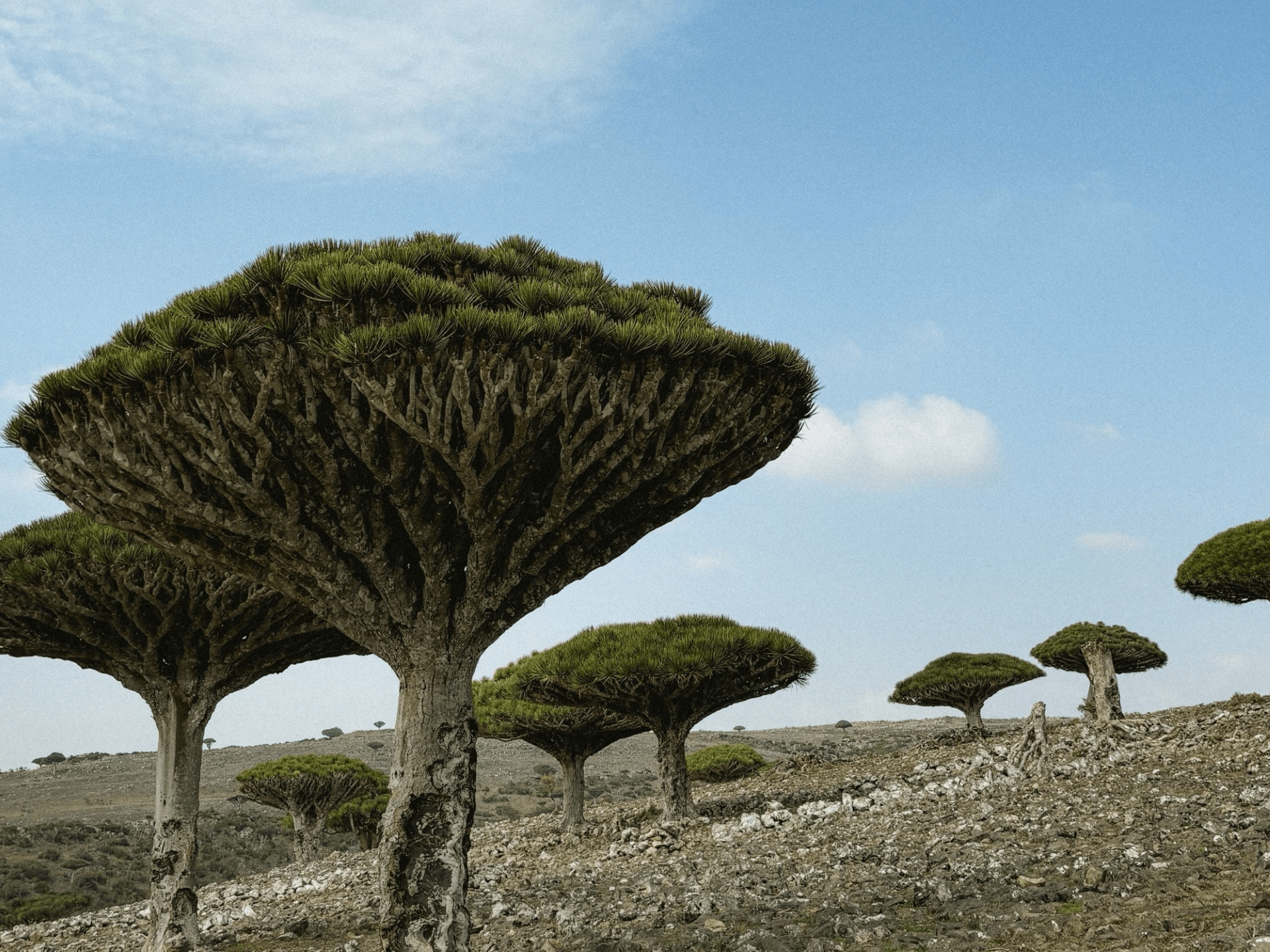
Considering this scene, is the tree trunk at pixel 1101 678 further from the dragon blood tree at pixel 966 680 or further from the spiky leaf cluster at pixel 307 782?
the spiky leaf cluster at pixel 307 782

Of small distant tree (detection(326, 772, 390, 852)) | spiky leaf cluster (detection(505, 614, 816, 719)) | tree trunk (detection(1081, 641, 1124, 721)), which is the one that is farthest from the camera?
small distant tree (detection(326, 772, 390, 852))

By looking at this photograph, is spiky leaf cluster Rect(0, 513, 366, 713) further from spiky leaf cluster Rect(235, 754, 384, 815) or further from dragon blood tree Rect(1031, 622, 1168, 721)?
dragon blood tree Rect(1031, 622, 1168, 721)

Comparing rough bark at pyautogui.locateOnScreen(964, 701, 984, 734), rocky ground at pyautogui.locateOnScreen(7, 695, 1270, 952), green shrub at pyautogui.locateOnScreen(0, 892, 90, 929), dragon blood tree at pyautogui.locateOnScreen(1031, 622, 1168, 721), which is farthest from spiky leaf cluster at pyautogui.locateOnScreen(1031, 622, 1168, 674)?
green shrub at pyautogui.locateOnScreen(0, 892, 90, 929)

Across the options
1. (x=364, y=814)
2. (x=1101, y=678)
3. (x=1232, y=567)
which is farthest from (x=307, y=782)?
(x=1232, y=567)

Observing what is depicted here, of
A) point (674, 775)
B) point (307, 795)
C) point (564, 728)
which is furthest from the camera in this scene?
point (307, 795)

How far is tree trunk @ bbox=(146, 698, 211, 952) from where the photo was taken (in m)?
12.4

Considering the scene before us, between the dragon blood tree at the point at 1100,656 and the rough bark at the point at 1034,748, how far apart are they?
884 cm

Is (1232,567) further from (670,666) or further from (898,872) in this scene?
(898,872)

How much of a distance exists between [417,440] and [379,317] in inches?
45.0

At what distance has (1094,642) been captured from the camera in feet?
92.9

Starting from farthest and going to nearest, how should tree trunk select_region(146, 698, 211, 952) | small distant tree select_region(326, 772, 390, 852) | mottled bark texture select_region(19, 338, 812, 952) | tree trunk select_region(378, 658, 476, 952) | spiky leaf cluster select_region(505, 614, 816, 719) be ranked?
small distant tree select_region(326, 772, 390, 852)
spiky leaf cluster select_region(505, 614, 816, 719)
tree trunk select_region(146, 698, 211, 952)
tree trunk select_region(378, 658, 476, 952)
mottled bark texture select_region(19, 338, 812, 952)

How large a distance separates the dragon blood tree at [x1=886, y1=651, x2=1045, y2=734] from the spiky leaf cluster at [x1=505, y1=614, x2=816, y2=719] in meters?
13.1

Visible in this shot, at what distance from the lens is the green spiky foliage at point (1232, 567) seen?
76.7ft

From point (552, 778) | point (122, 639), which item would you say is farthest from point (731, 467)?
point (552, 778)
